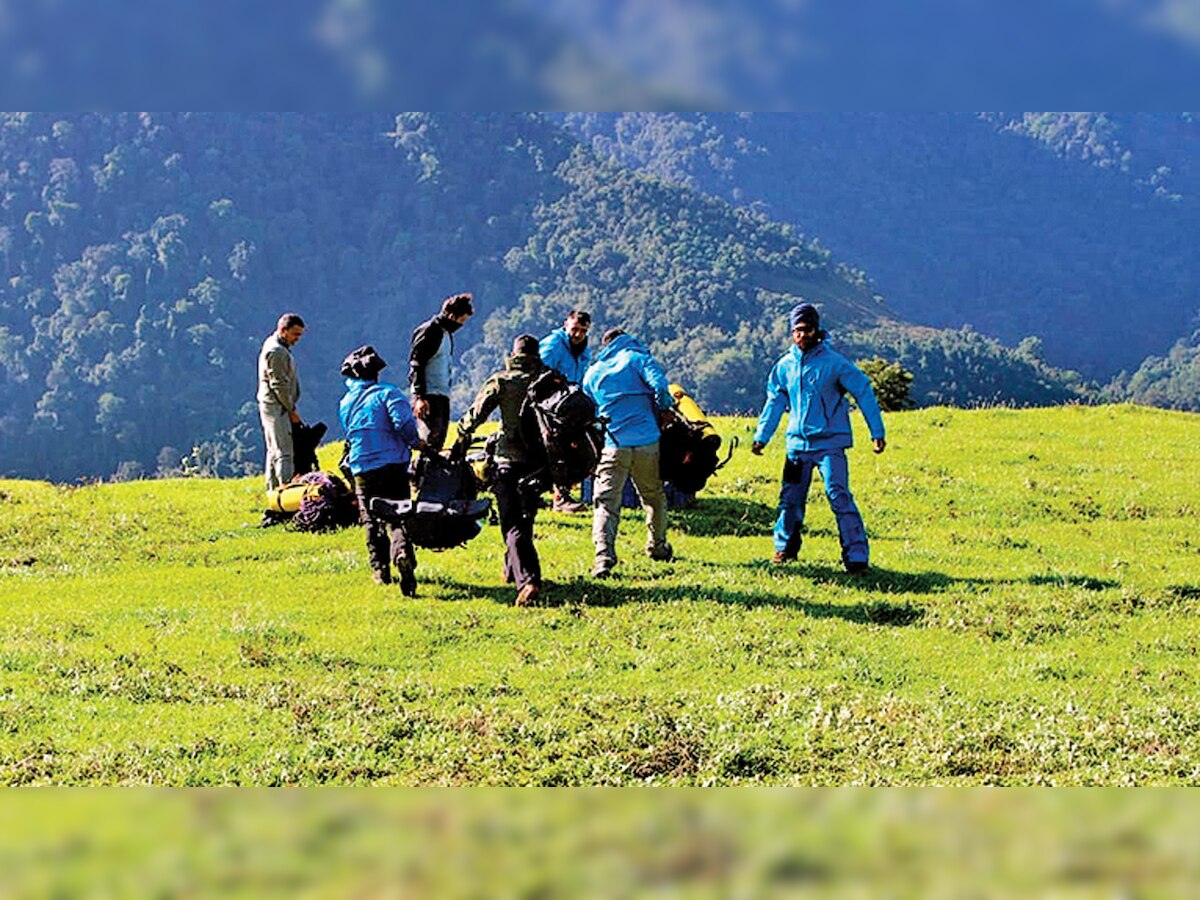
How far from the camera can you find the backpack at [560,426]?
1312 centimetres

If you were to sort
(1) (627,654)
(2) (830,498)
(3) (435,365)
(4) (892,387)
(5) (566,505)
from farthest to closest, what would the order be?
(4) (892,387) → (5) (566,505) → (3) (435,365) → (2) (830,498) → (1) (627,654)

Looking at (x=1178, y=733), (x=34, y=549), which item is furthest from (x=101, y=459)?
(x=1178, y=733)

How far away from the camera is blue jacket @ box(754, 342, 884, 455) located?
14.4 m

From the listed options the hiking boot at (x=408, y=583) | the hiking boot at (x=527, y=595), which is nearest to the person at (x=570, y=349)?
the hiking boot at (x=408, y=583)

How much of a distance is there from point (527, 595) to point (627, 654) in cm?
198

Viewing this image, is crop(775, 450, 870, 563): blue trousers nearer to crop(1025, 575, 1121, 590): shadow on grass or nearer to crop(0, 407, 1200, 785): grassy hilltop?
crop(0, 407, 1200, 785): grassy hilltop

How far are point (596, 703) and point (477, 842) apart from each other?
Answer: 731 cm

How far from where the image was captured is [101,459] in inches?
7746

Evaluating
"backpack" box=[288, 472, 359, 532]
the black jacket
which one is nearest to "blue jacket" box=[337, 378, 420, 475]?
the black jacket

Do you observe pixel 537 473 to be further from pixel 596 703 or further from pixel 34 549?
pixel 34 549

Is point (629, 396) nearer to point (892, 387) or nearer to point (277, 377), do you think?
point (277, 377)

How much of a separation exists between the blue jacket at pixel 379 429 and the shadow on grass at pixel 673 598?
1.69m

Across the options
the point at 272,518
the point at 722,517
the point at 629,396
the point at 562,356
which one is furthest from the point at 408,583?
the point at 722,517

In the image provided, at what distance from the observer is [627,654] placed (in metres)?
11.1
